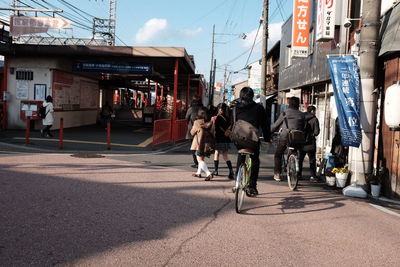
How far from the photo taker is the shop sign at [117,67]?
722 inches

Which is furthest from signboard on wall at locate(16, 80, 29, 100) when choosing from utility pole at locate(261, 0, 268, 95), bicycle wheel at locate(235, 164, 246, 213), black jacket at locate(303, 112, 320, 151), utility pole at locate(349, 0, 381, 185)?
utility pole at locate(349, 0, 381, 185)

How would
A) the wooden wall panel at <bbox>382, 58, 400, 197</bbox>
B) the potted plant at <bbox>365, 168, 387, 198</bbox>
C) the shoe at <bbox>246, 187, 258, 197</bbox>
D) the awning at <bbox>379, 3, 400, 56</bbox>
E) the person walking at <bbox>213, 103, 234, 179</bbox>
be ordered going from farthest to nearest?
1. the person walking at <bbox>213, 103, 234, 179</bbox>
2. the potted plant at <bbox>365, 168, 387, 198</bbox>
3. the wooden wall panel at <bbox>382, 58, 400, 197</bbox>
4. the awning at <bbox>379, 3, 400, 56</bbox>
5. the shoe at <bbox>246, 187, 258, 197</bbox>

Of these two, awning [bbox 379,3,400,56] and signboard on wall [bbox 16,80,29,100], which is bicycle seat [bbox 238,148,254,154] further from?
signboard on wall [bbox 16,80,29,100]

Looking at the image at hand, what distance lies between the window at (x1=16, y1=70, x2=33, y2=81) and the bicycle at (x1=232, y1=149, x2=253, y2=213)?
14391 mm

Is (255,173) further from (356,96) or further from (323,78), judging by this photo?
(323,78)

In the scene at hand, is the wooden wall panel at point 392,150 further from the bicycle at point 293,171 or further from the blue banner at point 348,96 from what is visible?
the bicycle at point 293,171

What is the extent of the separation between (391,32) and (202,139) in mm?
4313

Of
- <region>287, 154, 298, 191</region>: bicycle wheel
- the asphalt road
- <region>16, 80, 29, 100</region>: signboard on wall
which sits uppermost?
<region>16, 80, 29, 100</region>: signboard on wall

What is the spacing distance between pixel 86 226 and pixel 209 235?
1490mm

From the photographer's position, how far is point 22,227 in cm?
470

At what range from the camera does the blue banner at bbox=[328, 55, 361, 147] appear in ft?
26.0

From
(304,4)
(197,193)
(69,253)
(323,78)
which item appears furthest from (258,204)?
(304,4)

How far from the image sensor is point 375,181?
790 cm

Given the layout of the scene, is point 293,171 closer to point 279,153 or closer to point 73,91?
point 279,153
